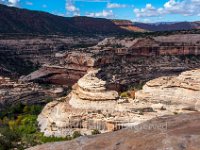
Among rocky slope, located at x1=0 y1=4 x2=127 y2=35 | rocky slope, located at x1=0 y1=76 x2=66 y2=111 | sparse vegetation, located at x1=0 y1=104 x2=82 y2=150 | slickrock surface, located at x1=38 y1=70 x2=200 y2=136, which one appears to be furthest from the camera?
rocky slope, located at x1=0 y1=4 x2=127 y2=35

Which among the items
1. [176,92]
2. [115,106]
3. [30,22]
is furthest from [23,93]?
[30,22]

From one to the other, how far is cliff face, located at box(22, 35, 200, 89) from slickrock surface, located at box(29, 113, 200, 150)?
46.1m

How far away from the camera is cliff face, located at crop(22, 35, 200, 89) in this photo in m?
74.9

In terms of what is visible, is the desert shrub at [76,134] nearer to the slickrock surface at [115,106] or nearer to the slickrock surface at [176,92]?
the slickrock surface at [115,106]

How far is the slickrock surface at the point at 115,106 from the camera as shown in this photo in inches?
1639

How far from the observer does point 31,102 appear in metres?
62.8

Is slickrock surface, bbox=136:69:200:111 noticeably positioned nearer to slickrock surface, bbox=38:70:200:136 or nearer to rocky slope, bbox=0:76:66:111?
slickrock surface, bbox=38:70:200:136

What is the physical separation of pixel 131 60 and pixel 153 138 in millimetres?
66286

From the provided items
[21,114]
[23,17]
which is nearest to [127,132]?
[21,114]

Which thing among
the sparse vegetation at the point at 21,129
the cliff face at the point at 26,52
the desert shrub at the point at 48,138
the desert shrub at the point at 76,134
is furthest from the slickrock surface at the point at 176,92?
the cliff face at the point at 26,52

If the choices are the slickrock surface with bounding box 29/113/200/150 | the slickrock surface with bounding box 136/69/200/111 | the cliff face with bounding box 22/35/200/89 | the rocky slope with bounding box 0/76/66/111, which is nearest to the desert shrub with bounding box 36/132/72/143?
the slickrock surface with bounding box 136/69/200/111

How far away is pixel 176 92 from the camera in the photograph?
43.9 m

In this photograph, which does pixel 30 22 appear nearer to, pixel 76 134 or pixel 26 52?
pixel 26 52

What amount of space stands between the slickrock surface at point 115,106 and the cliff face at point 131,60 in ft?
68.0
